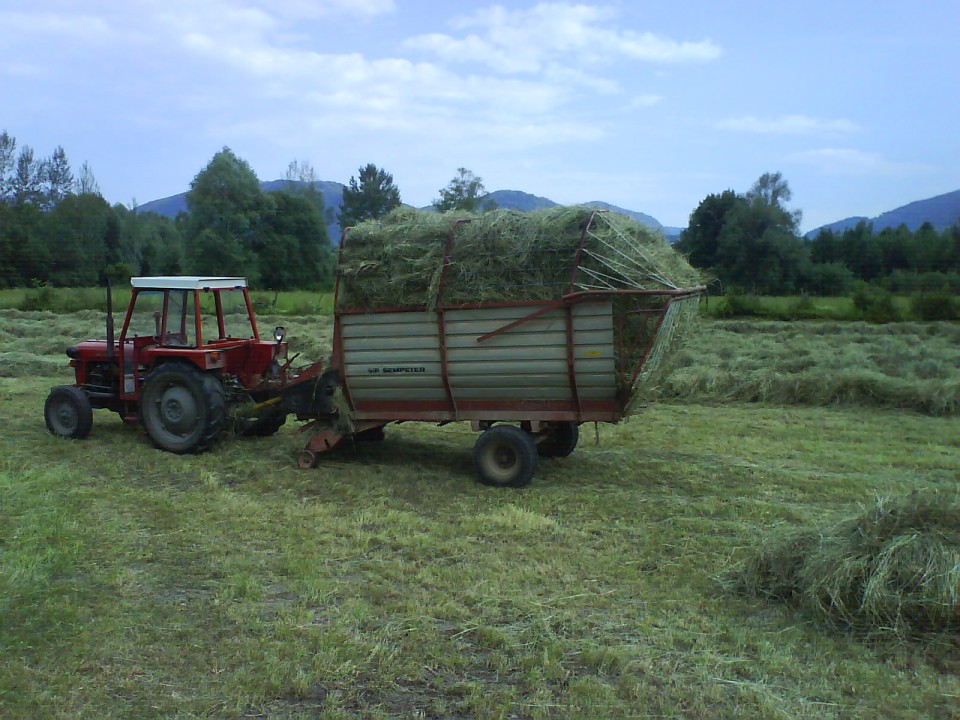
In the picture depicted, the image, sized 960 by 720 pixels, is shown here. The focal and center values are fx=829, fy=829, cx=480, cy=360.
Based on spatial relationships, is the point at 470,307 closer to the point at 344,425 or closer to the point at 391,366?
the point at 391,366

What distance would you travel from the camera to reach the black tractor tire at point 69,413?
970cm

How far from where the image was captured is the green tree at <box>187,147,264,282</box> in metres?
43.8

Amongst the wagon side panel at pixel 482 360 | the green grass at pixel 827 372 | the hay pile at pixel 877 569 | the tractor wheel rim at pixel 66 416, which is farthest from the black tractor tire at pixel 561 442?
the tractor wheel rim at pixel 66 416

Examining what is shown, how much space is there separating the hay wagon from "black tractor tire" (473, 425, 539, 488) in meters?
0.01

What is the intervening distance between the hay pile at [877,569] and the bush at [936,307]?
17.4m

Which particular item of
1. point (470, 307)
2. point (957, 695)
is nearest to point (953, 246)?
point (470, 307)

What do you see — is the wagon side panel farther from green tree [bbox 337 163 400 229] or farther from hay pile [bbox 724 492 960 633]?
green tree [bbox 337 163 400 229]

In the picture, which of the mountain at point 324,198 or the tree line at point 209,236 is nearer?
the tree line at point 209,236

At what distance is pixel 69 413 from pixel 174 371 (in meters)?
1.70

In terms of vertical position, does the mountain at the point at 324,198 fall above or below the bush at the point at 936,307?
above

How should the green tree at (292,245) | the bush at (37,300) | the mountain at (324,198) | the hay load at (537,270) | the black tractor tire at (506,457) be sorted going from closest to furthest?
the hay load at (537,270) → the black tractor tire at (506,457) → the bush at (37,300) → the green tree at (292,245) → the mountain at (324,198)

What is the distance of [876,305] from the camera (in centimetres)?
2103

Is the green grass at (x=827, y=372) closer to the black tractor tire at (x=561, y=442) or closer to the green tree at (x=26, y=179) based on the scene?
the black tractor tire at (x=561, y=442)

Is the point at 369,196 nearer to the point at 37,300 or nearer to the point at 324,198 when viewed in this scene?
the point at 324,198
